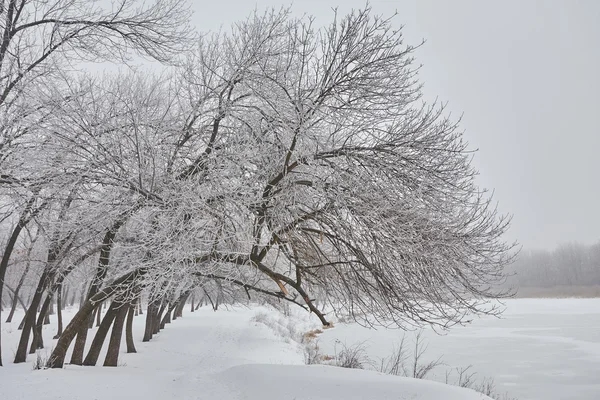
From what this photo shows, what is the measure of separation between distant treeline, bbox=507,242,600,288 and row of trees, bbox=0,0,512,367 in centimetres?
8442

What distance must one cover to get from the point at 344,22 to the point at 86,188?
232 inches

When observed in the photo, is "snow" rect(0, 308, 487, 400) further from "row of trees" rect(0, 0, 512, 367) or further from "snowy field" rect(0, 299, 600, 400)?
"row of trees" rect(0, 0, 512, 367)

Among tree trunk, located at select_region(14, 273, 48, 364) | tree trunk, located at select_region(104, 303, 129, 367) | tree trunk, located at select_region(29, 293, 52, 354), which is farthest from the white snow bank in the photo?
tree trunk, located at select_region(29, 293, 52, 354)

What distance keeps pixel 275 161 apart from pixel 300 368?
4.74 m

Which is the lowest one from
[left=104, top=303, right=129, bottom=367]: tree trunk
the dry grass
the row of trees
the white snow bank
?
the dry grass

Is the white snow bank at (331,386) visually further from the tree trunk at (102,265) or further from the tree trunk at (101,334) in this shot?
the tree trunk at (102,265)

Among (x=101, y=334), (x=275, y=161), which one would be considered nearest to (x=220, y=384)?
(x=101, y=334)

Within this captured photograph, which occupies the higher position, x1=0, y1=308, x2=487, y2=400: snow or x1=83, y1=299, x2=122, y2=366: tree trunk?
x1=83, y1=299, x2=122, y2=366: tree trunk

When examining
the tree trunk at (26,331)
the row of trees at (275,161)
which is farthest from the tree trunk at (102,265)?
the tree trunk at (26,331)

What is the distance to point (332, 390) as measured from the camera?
7906 millimetres

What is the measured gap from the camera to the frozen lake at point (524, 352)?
14095 millimetres

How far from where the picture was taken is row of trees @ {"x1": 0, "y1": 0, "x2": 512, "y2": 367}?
7.64 m

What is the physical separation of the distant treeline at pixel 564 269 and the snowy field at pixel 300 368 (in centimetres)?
5912

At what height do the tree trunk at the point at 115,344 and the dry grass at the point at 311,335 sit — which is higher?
the tree trunk at the point at 115,344
